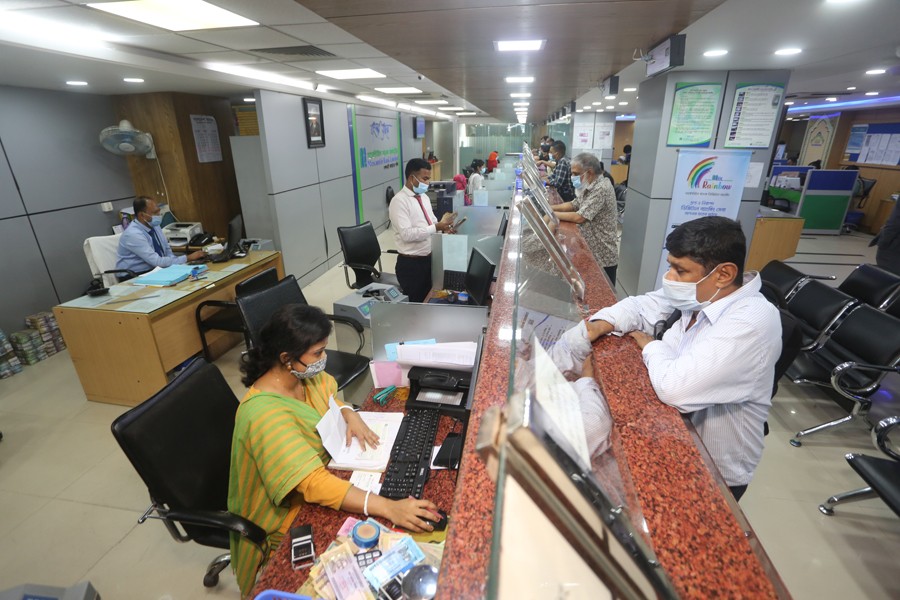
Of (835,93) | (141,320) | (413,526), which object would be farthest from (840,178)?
(141,320)

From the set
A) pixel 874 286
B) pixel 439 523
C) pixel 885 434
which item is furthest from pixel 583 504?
pixel 874 286

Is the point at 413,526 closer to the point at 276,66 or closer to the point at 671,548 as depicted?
the point at 671,548

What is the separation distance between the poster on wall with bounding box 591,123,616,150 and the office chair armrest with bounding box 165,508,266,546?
11.8 m

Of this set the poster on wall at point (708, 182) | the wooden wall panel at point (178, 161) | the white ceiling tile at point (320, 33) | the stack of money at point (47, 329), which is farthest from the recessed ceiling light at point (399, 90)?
the stack of money at point (47, 329)

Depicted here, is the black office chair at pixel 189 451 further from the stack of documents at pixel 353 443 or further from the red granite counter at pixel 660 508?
the red granite counter at pixel 660 508

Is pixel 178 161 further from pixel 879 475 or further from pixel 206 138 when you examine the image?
pixel 879 475

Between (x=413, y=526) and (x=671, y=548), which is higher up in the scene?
(x=671, y=548)

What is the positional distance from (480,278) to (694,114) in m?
3.06

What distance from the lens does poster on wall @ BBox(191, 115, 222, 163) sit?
5.27m

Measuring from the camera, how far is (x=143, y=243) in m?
3.77

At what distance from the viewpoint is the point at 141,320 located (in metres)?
2.99

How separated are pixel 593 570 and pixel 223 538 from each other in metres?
1.68

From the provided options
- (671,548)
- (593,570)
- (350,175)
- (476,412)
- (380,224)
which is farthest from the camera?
(380,224)

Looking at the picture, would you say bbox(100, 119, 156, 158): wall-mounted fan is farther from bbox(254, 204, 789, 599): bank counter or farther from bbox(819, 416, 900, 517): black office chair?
bbox(819, 416, 900, 517): black office chair
